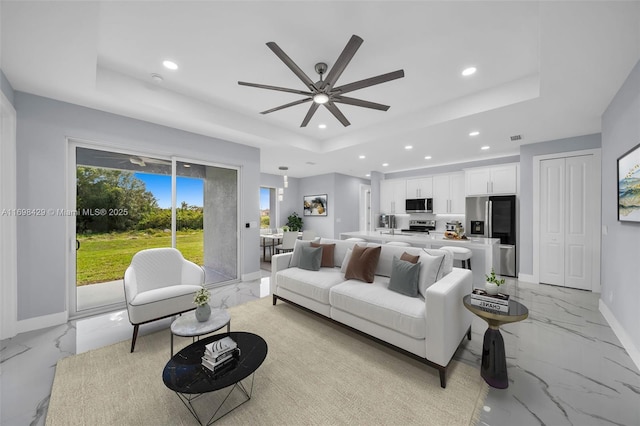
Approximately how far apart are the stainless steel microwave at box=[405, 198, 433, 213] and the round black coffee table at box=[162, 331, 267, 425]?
6.01 m

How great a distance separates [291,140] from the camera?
4734 millimetres

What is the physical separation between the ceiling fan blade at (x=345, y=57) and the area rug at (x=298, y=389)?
2.45 metres

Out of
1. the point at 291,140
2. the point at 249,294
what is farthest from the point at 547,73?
the point at 249,294

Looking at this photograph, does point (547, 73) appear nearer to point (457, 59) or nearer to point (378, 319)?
point (457, 59)

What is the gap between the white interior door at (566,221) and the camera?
416 cm

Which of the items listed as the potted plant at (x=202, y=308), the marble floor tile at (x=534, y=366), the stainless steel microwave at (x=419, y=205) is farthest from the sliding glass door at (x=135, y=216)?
the stainless steel microwave at (x=419, y=205)

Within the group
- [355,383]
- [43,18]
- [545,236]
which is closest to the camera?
[43,18]

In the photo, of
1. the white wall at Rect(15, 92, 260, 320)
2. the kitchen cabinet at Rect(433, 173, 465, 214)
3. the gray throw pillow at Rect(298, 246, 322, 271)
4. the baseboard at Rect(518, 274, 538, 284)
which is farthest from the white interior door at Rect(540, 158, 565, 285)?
the white wall at Rect(15, 92, 260, 320)

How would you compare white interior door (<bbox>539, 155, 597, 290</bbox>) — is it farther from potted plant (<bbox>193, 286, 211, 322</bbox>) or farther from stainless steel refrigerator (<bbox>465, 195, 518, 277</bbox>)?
potted plant (<bbox>193, 286, 211, 322</bbox>)

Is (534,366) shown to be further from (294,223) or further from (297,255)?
(294,223)

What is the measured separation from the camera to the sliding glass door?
3318 mm

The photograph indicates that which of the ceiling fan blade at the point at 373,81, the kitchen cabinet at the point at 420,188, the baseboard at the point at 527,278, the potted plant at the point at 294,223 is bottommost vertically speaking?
the baseboard at the point at 527,278

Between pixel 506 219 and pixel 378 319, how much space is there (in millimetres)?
4435

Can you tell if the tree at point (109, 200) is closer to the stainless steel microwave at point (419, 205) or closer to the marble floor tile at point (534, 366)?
the marble floor tile at point (534, 366)
